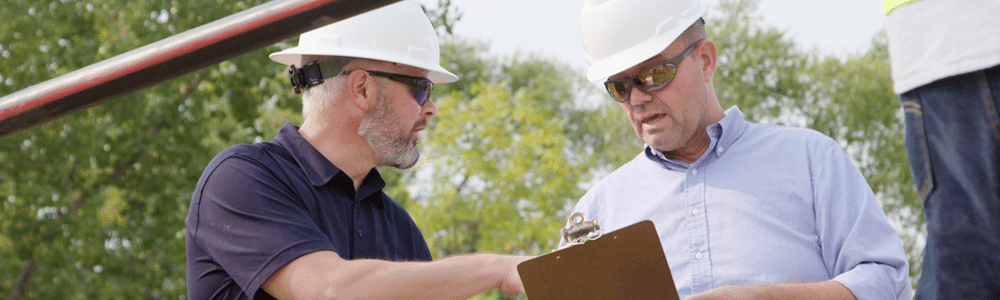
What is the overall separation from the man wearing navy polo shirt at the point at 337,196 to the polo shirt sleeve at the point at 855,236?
97cm

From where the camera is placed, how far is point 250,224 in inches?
112

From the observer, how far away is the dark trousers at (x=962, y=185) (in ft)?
3.59

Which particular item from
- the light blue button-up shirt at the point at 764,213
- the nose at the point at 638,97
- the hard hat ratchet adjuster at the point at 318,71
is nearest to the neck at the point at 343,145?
the hard hat ratchet adjuster at the point at 318,71

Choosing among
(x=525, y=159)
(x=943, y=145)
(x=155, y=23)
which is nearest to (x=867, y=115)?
(x=525, y=159)

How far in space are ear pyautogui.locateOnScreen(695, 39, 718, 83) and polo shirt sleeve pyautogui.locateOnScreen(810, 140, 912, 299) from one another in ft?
2.01

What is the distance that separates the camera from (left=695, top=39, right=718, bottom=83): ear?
3168 millimetres

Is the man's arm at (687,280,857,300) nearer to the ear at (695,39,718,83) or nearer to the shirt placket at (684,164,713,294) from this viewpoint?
the shirt placket at (684,164,713,294)

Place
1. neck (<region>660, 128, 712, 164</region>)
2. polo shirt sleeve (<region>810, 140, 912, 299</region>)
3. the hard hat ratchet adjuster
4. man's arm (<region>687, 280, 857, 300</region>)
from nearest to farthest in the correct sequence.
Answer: man's arm (<region>687, 280, 857, 300</region>)
polo shirt sleeve (<region>810, 140, 912, 299</region>)
neck (<region>660, 128, 712, 164</region>)
the hard hat ratchet adjuster

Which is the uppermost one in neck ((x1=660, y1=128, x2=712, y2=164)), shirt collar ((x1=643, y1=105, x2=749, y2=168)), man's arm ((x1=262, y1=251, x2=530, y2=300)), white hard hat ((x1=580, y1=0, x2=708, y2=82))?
white hard hat ((x1=580, y1=0, x2=708, y2=82))

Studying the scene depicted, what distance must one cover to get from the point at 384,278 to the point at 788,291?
1.20m

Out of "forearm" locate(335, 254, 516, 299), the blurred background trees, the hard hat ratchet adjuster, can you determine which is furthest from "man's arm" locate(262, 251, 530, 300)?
the blurred background trees

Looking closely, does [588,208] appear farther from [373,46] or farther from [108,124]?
[108,124]

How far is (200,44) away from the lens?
2.98 feet

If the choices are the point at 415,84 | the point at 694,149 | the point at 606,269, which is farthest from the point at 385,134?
the point at 606,269
